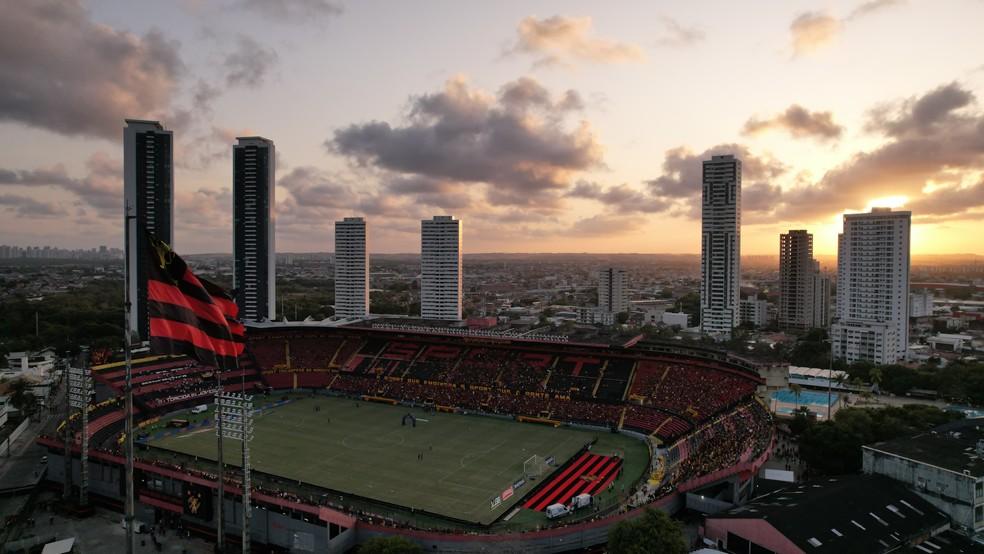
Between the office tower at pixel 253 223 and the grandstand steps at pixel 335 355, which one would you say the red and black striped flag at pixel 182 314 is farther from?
the office tower at pixel 253 223

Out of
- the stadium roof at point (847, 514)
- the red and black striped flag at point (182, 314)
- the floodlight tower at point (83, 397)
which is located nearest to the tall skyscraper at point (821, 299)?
the stadium roof at point (847, 514)

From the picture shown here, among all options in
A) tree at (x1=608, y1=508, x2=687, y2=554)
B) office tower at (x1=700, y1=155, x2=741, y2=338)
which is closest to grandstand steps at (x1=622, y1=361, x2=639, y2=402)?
tree at (x1=608, y1=508, x2=687, y2=554)

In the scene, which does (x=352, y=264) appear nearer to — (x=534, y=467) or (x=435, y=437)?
(x=435, y=437)

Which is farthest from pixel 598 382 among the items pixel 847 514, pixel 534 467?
pixel 847 514

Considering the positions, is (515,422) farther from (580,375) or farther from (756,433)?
(756,433)

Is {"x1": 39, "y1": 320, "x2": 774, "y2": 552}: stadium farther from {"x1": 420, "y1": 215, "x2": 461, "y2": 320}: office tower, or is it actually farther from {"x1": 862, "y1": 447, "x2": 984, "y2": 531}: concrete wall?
{"x1": 420, "y1": 215, "x2": 461, "y2": 320}: office tower
